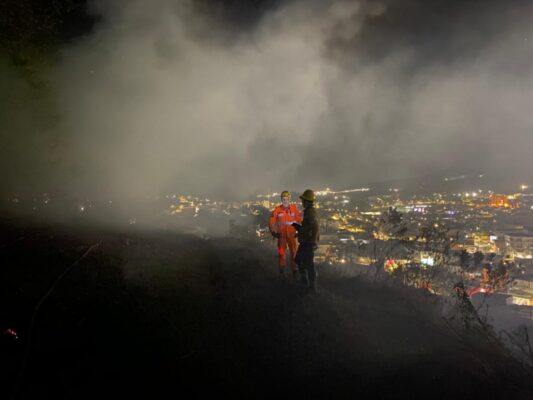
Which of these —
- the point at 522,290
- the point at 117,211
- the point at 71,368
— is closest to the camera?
the point at 71,368

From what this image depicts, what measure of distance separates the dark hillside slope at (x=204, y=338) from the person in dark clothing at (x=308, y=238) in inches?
23.2

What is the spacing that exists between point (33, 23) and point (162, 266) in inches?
297

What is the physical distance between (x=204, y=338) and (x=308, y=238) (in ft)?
11.7

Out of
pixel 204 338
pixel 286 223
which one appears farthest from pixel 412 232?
pixel 204 338

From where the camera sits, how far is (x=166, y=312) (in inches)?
236

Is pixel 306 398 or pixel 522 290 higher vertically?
pixel 306 398

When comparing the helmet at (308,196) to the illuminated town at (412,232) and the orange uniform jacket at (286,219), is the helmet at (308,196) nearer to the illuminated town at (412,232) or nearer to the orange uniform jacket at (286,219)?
the orange uniform jacket at (286,219)

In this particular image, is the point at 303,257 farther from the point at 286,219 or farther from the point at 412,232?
the point at 412,232

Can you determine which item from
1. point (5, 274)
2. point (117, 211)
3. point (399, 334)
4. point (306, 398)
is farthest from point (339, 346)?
point (117, 211)

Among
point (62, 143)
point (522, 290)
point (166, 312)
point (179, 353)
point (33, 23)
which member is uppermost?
point (33, 23)

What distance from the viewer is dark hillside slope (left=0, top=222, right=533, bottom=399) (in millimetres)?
4367

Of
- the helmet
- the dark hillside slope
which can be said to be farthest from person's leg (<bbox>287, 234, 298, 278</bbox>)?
the helmet

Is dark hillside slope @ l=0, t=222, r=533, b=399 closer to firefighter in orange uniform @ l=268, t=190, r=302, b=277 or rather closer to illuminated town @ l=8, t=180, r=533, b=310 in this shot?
firefighter in orange uniform @ l=268, t=190, r=302, b=277

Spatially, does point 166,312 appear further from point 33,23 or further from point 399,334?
point 33,23
